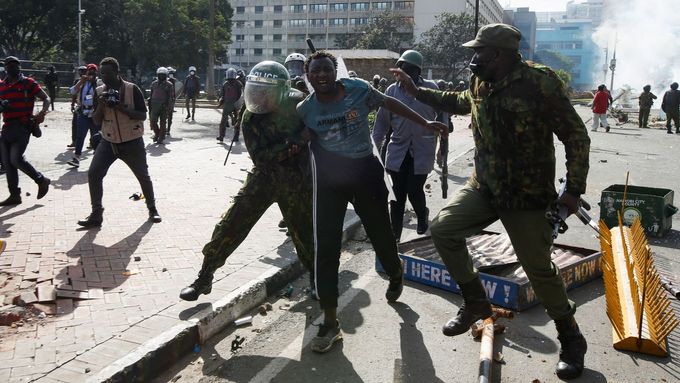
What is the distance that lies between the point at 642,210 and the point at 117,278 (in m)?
5.64

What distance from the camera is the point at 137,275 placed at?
16.3 feet

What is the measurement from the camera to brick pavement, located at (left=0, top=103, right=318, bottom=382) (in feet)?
11.8

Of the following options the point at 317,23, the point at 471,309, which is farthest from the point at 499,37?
the point at 317,23

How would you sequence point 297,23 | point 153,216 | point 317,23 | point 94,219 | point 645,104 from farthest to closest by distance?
point 297,23 → point 317,23 → point 645,104 → point 153,216 → point 94,219

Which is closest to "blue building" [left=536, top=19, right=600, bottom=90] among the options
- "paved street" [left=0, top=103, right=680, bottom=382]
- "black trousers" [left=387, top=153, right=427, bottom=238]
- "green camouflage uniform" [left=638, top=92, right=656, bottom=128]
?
"green camouflage uniform" [left=638, top=92, right=656, bottom=128]

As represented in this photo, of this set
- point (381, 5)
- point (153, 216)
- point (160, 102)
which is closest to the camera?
point (153, 216)

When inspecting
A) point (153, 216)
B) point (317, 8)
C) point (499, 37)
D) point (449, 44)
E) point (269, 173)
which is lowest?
point (153, 216)

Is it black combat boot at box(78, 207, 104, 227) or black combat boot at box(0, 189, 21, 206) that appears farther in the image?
black combat boot at box(0, 189, 21, 206)

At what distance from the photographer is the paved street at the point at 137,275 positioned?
3523 millimetres

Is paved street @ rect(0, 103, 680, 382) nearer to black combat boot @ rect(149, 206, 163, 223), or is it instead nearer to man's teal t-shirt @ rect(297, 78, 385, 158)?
black combat boot @ rect(149, 206, 163, 223)

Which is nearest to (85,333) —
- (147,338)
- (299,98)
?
(147,338)

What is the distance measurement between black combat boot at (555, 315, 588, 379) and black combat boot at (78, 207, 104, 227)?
5065 millimetres

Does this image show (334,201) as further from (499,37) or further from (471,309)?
(499,37)

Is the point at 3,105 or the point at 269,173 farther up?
the point at 3,105
